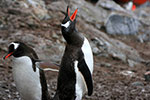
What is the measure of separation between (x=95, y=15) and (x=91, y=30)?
1.61 m

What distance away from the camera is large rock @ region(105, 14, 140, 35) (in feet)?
29.2

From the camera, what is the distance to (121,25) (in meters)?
9.26

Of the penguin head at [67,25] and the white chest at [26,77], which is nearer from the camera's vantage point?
the penguin head at [67,25]

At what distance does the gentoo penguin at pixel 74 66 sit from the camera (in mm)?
2713

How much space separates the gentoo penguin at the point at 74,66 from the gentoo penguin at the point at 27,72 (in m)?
0.32

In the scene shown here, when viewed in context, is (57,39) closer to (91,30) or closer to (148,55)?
(91,30)

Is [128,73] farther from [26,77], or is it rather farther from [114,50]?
[26,77]

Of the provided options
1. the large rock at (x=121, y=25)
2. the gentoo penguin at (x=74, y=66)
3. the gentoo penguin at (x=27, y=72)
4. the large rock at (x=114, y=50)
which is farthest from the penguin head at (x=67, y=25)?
the large rock at (x=121, y=25)

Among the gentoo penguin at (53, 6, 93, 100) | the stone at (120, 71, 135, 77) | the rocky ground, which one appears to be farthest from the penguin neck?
the stone at (120, 71, 135, 77)

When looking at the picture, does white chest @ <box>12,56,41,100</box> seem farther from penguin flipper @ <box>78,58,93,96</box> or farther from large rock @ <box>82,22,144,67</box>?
large rock @ <box>82,22,144,67</box>

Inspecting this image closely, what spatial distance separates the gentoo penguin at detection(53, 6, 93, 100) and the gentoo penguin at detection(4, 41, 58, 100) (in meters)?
0.32

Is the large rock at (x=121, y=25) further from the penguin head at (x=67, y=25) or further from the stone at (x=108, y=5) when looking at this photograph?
the penguin head at (x=67, y=25)

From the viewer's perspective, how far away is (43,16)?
23.2 feet

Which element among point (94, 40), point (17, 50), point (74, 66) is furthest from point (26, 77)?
point (94, 40)
